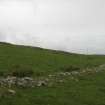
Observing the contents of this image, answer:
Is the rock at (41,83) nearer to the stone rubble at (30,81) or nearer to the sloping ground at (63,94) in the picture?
the stone rubble at (30,81)

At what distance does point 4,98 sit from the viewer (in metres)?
35.4

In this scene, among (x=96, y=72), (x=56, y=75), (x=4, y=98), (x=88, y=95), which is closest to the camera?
(x=4, y=98)

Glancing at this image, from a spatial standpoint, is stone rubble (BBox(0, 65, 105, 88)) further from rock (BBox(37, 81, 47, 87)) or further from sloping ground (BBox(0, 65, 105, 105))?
sloping ground (BBox(0, 65, 105, 105))

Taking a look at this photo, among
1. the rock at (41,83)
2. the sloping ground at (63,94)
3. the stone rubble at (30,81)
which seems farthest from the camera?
the rock at (41,83)

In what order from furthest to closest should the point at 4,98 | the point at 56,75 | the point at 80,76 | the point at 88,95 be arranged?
the point at 80,76
the point at 56,75
the point at 88,95
the point at 4,98

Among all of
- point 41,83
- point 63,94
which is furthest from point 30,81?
point 63,94

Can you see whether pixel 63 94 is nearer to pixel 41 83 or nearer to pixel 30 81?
pixel 41 83

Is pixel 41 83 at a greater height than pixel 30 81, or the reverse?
pixel 30 81

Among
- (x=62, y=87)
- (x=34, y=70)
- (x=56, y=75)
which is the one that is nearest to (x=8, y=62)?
(x=34, y=70)

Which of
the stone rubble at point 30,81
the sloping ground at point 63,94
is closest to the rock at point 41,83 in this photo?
the stone rubble at point 30,81

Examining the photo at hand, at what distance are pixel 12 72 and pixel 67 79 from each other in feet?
26.6

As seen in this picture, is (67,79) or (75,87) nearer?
(75,87)

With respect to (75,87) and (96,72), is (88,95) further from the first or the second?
(96,72)

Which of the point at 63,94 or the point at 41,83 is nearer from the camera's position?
the point at 63,94
